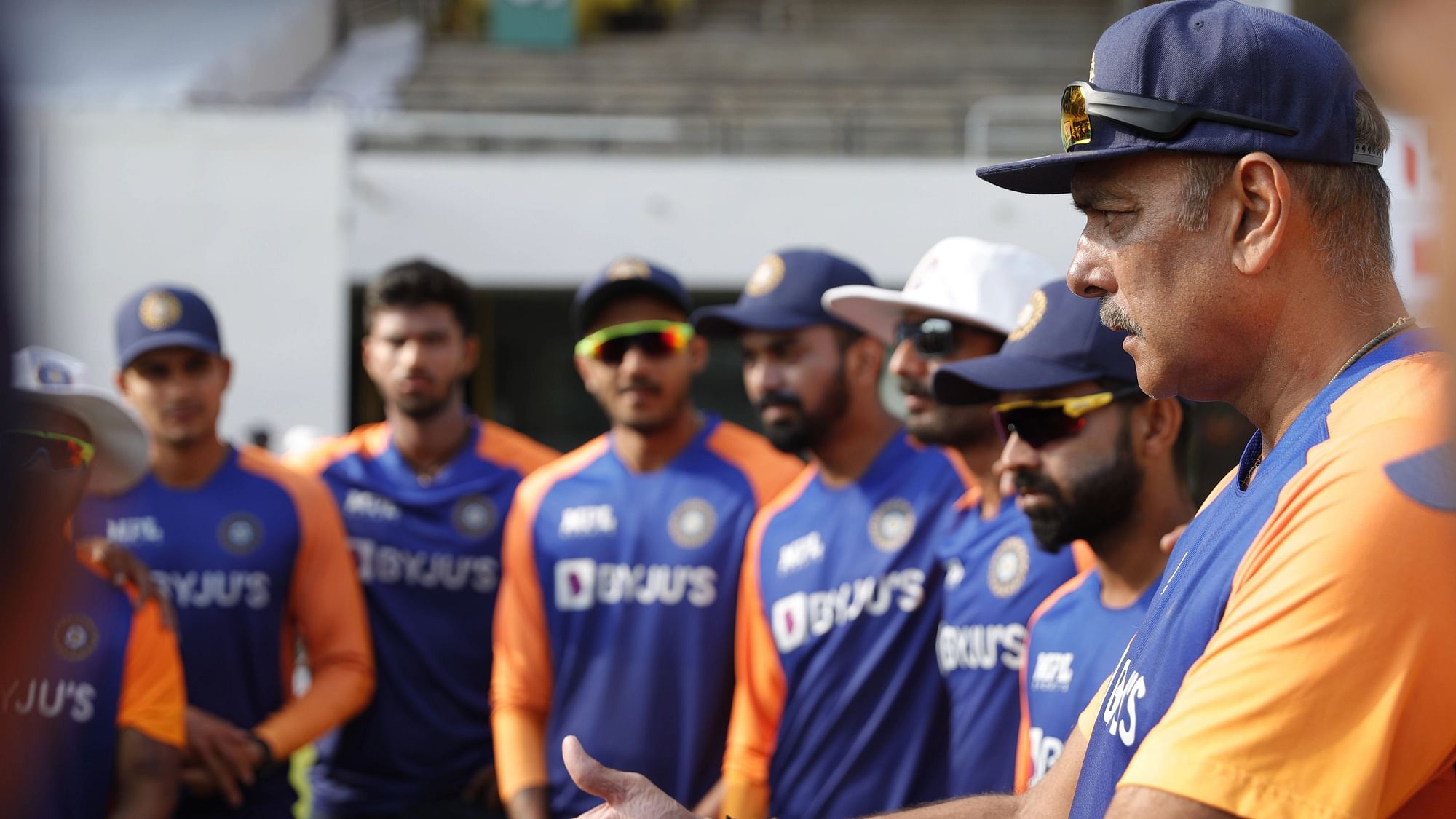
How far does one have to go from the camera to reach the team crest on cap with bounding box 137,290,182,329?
5.14 m

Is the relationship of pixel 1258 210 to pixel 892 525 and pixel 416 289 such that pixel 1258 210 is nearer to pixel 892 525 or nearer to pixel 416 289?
pixel 892 525

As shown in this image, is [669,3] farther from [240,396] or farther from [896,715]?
[896,715]

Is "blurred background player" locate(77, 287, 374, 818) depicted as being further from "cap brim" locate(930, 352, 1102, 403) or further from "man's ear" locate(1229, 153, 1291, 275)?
"man's ear" locate(1229, 153, 1291, 275)

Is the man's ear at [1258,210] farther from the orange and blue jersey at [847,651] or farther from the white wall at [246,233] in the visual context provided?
the white wall at [246,233]

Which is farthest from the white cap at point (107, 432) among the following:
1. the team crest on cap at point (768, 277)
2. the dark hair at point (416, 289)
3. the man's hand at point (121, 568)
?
the team crest on cap at point (768, 277)

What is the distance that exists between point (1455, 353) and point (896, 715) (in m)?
3.29

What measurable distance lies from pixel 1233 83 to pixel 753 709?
2.91m

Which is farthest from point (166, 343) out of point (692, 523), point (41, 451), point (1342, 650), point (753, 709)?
point (1342, 650)

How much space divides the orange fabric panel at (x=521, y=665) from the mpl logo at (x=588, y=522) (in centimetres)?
12

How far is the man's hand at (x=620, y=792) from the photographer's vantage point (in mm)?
2066

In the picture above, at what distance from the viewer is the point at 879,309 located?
14.5 feet

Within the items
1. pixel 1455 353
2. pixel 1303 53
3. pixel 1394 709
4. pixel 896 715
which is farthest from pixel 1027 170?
pixel 896 715

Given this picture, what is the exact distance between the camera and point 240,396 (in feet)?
45.8

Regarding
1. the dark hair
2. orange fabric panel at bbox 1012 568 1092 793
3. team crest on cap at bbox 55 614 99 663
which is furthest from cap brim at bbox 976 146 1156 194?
the dark hair
